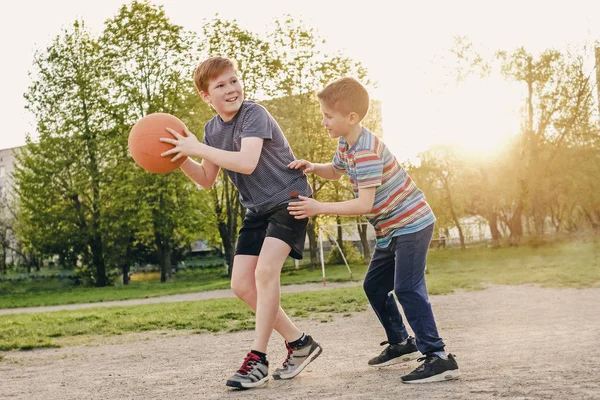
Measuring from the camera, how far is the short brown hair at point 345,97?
15.5 feet

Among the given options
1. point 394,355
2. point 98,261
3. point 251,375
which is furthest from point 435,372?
point 98,261

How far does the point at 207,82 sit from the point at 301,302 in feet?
28.4

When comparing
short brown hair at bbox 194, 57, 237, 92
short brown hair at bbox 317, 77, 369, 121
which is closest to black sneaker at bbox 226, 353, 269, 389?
short brown hair at bbox 317, 77, 369, 121

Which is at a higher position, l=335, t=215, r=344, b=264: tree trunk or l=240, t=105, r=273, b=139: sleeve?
l=240, t=105, r=273, b=139: sleeve

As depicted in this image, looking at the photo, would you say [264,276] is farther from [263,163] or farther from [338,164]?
[338,164]

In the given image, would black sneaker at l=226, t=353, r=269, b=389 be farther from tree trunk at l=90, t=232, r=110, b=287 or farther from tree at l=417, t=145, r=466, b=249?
tree at l=417, t=145, r=466, b=249

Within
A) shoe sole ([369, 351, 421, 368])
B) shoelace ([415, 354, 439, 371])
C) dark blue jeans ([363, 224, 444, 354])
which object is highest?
dark blue jeans ([363, 224, 444, 354])

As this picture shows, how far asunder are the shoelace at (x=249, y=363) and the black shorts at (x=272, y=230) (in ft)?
2.26

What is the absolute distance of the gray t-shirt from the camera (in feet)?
16.0

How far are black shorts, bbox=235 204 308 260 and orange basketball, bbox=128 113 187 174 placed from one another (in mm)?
639

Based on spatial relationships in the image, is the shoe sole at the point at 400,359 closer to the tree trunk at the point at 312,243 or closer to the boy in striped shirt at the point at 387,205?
the boy in striped shirt at the point at 387,205

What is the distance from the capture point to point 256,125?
482 cm

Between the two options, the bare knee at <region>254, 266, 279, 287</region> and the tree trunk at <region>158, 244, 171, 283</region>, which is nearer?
the bare knee at <region>254, 266, 279, 287</region>

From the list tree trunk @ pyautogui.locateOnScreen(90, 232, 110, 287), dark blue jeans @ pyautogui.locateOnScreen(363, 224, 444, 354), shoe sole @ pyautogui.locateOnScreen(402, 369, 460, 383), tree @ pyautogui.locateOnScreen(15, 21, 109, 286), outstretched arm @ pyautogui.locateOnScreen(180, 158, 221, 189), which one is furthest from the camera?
tree trunk @ pyautogui.locateOnScreen(90, 232, 110, 287)
